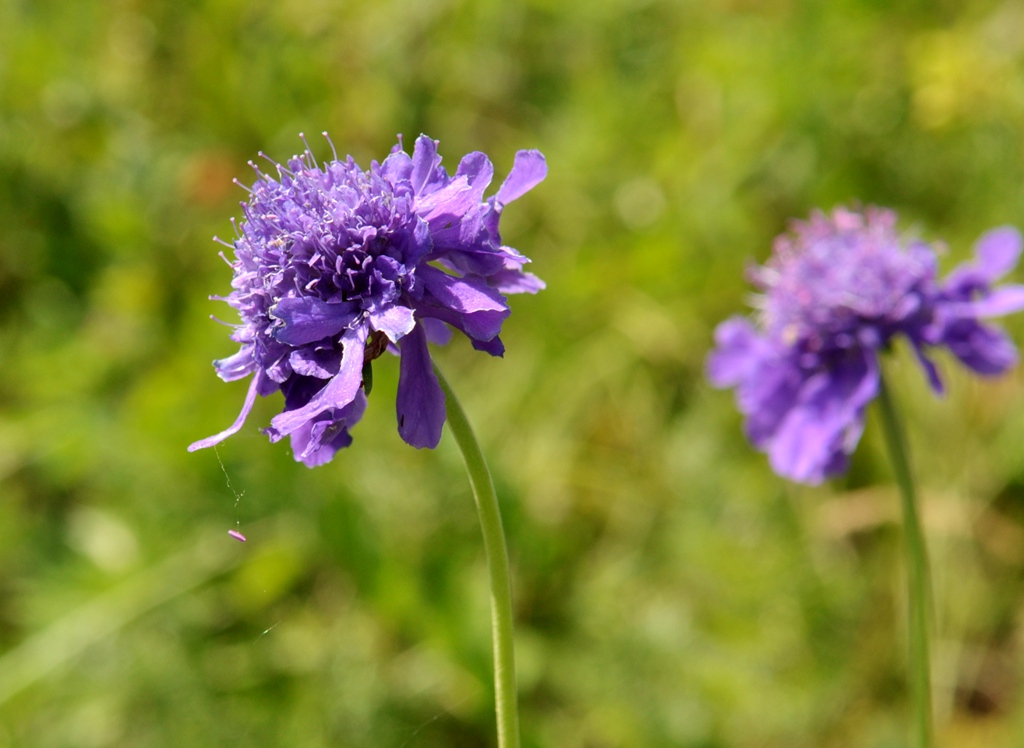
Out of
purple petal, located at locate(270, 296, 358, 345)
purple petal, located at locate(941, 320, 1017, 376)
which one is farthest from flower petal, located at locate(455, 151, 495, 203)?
purple petal, located at locate(941, 320, 1017, 376)

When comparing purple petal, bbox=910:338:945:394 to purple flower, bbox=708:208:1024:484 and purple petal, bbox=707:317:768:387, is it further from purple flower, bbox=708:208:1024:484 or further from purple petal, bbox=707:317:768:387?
purple petal, bbox=707:317:768:387

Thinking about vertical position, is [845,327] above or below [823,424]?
above

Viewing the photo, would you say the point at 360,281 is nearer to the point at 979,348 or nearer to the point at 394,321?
the point at 394,321

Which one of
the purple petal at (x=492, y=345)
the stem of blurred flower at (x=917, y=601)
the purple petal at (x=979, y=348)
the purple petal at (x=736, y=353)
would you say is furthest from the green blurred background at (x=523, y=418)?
the purple petal at (x=492, y=345)

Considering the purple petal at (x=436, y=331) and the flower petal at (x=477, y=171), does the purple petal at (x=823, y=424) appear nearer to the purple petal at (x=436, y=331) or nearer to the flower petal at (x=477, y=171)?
the purple petal at (x=436, y=331)

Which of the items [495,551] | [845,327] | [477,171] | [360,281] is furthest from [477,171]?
[845,327]

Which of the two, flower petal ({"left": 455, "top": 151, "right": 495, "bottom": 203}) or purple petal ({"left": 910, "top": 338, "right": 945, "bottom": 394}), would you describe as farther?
purple petal ({"left": 910, "top": 338, "right": 945, "bottom": 394})
